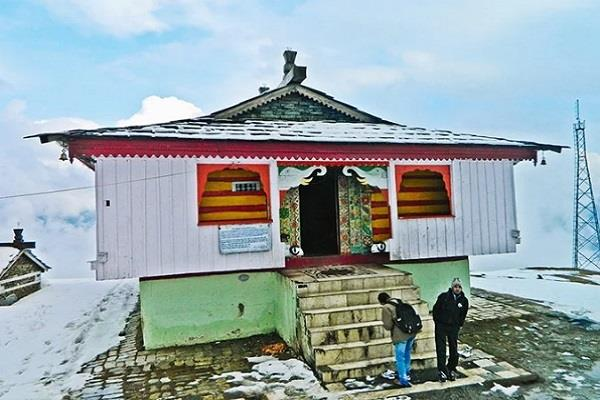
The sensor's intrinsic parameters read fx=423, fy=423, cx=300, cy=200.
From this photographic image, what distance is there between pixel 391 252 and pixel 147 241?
501 centimetres

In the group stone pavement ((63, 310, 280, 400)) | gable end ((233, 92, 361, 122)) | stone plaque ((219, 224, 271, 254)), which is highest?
gable end ((233, 92, 361, 122))

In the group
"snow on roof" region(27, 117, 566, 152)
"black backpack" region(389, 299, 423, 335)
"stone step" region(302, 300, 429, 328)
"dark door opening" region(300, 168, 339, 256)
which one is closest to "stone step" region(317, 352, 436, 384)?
"stone step" region(302, 300, 429, 328)

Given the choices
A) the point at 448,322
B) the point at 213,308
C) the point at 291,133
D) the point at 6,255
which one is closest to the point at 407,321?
the point at 448,322

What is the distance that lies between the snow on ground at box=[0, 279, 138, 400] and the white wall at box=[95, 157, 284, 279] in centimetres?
178

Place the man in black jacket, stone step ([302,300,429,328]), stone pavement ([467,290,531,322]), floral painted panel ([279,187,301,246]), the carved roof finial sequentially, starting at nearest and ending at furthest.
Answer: the man in black jacket < stone step ([302,300,429,328]) < floral painted panel ([279,187,301,246]) < stone pavement ([467,290,531,322]) < the carved roof finial

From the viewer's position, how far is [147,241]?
7.77 metres

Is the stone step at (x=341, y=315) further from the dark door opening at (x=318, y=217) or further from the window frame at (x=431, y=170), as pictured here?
the dark door opening at (x=318, y=217)

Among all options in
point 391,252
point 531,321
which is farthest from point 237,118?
point 531,321

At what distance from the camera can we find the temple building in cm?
737

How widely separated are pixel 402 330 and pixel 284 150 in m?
4.17

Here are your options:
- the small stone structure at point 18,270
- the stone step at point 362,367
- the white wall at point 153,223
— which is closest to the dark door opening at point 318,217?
the white wall at point 153,223

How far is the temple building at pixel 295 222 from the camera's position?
737 cm

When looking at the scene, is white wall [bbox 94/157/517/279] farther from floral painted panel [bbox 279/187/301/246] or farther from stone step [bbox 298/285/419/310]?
→ stone step [bbox 298/285/419/310]

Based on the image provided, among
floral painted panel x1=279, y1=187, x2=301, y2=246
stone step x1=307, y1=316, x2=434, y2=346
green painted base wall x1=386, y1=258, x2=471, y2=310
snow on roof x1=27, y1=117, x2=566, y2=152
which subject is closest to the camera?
stone step x1=307, y1=316, x2=434, y2=346
